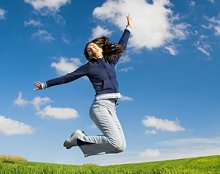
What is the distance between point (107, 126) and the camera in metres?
9.12

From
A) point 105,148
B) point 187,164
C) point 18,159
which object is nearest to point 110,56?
point 105,148

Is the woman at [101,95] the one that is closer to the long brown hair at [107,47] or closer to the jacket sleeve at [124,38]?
the long brown hair at [107,47]

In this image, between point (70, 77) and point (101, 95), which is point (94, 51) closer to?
point (70, 77)

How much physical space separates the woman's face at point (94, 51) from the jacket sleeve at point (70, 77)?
34 cm

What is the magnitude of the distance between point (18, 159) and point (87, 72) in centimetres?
1377

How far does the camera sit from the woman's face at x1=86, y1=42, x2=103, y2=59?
32.4ft

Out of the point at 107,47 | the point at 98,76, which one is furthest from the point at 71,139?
the point at 107,47

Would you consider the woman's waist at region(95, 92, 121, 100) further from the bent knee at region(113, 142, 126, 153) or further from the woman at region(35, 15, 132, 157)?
the bent knee at region(113, 142, 126, 153)

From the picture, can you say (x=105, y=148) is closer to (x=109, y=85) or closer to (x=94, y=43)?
(x=109, y=85)

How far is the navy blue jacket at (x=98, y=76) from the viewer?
31.1 ft

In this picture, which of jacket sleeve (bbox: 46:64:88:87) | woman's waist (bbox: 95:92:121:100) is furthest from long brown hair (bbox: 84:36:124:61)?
woman's waist (bbox: 95:92:121:100)

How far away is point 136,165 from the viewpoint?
20156mm

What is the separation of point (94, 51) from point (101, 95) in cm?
107

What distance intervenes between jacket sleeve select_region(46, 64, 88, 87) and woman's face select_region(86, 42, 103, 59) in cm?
34
